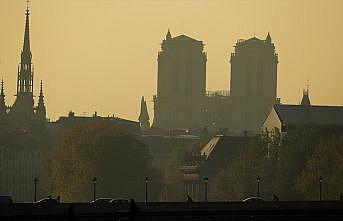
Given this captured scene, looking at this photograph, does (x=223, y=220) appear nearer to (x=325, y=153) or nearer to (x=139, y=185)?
(x=325, y=153)

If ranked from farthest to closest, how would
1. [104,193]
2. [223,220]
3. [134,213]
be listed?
[104,193] → [223,220] → [134,213]

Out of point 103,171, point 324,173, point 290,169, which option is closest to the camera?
point 324,173

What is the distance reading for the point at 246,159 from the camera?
Answer: 191 meters

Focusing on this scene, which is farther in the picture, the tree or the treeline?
the tree

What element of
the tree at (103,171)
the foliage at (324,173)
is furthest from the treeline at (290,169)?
the tree at (103,171)

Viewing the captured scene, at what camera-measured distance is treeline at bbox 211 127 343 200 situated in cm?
16762

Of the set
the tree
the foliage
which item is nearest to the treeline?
the foliage

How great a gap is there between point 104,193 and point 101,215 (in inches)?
4576

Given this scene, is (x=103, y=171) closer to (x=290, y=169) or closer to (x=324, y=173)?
(x=290, y=169)

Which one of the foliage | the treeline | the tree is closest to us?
the foliage

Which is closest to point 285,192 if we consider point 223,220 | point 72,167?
point 72,167

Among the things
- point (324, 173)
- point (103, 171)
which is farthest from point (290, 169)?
point (103, 171)

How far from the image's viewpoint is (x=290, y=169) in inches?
7106

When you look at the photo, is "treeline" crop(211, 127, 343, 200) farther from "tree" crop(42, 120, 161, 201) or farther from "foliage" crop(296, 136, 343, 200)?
"tree" crop(42, 120, 161, 201)
